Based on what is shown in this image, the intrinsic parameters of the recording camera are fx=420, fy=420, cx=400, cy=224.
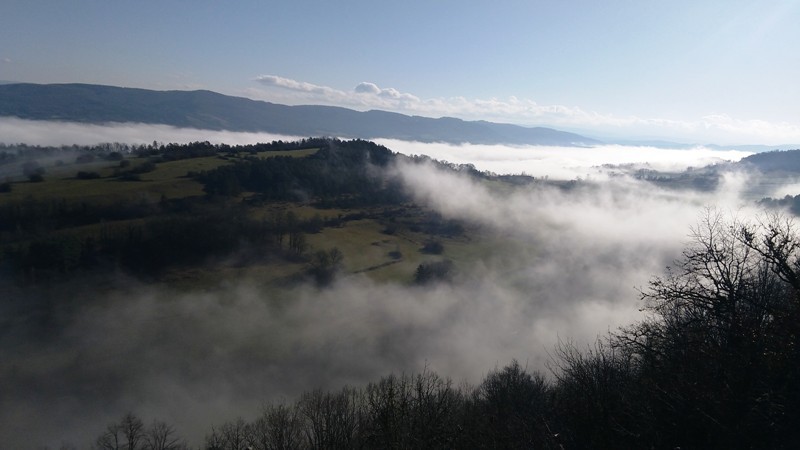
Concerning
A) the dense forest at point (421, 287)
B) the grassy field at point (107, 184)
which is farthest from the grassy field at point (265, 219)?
the dense forest at point (421, 287)

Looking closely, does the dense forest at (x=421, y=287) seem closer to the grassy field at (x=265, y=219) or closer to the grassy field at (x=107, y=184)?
the grassy field at (x=265, y=219)

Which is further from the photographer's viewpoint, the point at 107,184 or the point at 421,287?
the point at 107,184

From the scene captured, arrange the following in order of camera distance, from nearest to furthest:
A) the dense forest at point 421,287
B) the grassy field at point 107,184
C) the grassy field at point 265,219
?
the dense forest at point 421,287 < the grassy field at point 265,219 < the grassy field at point 107,184

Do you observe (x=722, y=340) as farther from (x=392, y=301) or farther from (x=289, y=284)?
(x=289, y=284)

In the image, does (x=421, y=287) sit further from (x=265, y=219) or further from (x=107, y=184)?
(x=107, y=184)

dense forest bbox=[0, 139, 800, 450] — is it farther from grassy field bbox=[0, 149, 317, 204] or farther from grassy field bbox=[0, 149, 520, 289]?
grassy field bbox=[0, 149, 317, 204]

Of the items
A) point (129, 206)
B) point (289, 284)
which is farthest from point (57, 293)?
point (289, 284)

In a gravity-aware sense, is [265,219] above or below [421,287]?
above

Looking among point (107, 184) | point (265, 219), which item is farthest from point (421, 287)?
point (107, 184)
